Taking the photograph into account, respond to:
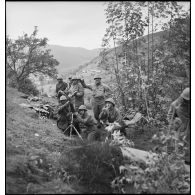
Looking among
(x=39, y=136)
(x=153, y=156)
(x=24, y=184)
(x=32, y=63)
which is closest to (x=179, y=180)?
(x=153, y=156)

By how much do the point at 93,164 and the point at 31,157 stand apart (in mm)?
1157

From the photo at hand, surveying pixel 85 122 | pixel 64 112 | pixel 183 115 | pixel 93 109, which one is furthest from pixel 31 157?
pixel 93 109

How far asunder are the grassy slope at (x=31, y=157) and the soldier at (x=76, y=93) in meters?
1.21

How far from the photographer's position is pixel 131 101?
37.5 ft

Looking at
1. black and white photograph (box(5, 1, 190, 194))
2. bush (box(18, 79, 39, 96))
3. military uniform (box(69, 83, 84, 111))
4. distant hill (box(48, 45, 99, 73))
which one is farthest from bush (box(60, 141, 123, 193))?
distant hill (box(48, 45, 99, 73))

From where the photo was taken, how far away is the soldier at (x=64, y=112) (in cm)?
1036

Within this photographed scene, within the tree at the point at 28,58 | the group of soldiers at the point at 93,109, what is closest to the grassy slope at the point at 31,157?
the group of soldiers at the point at 93,109

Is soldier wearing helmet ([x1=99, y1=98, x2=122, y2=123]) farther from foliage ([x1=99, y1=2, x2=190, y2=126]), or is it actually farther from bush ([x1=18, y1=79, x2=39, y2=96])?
bush ([x1=18, y1=79, x2=39, y2=96])

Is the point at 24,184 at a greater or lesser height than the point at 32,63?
lesser

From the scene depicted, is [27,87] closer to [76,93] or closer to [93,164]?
[76,93]

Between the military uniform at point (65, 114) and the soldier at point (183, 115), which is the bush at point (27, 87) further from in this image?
the soldier at point (183, 115)

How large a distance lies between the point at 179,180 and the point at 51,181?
2.13 metres

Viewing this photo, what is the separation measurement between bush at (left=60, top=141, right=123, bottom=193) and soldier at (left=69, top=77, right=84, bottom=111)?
13.8ft
